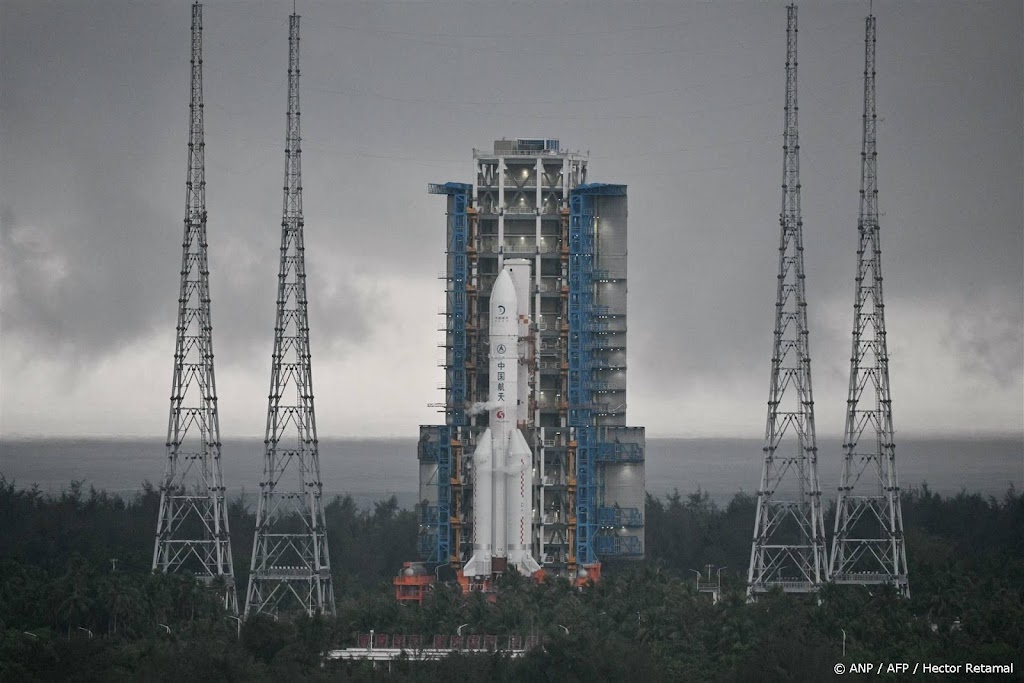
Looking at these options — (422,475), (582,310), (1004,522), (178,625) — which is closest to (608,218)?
(582,310)

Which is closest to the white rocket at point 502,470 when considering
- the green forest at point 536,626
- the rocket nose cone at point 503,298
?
the rocket nose cone at point 503,298

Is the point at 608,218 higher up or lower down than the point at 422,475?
higher up

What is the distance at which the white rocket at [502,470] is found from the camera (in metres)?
99.4

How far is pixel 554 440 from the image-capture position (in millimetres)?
104688

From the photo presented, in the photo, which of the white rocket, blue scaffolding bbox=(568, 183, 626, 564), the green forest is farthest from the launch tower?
the green forest

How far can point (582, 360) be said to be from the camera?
104125mm

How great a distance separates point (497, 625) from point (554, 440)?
17.1 m

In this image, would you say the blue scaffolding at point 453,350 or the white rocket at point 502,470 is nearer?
the white rocket at point 502,470

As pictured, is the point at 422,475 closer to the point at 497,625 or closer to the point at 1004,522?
the point at 497,625

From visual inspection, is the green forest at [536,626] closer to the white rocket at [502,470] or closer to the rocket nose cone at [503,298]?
the white rocket at [502,470]

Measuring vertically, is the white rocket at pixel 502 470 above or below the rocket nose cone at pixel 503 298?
below

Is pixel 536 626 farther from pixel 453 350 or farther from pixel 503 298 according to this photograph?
pixel 453 350

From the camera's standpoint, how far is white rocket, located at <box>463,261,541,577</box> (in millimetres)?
99375

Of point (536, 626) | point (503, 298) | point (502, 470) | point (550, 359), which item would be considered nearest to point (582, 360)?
point (550, 359)
